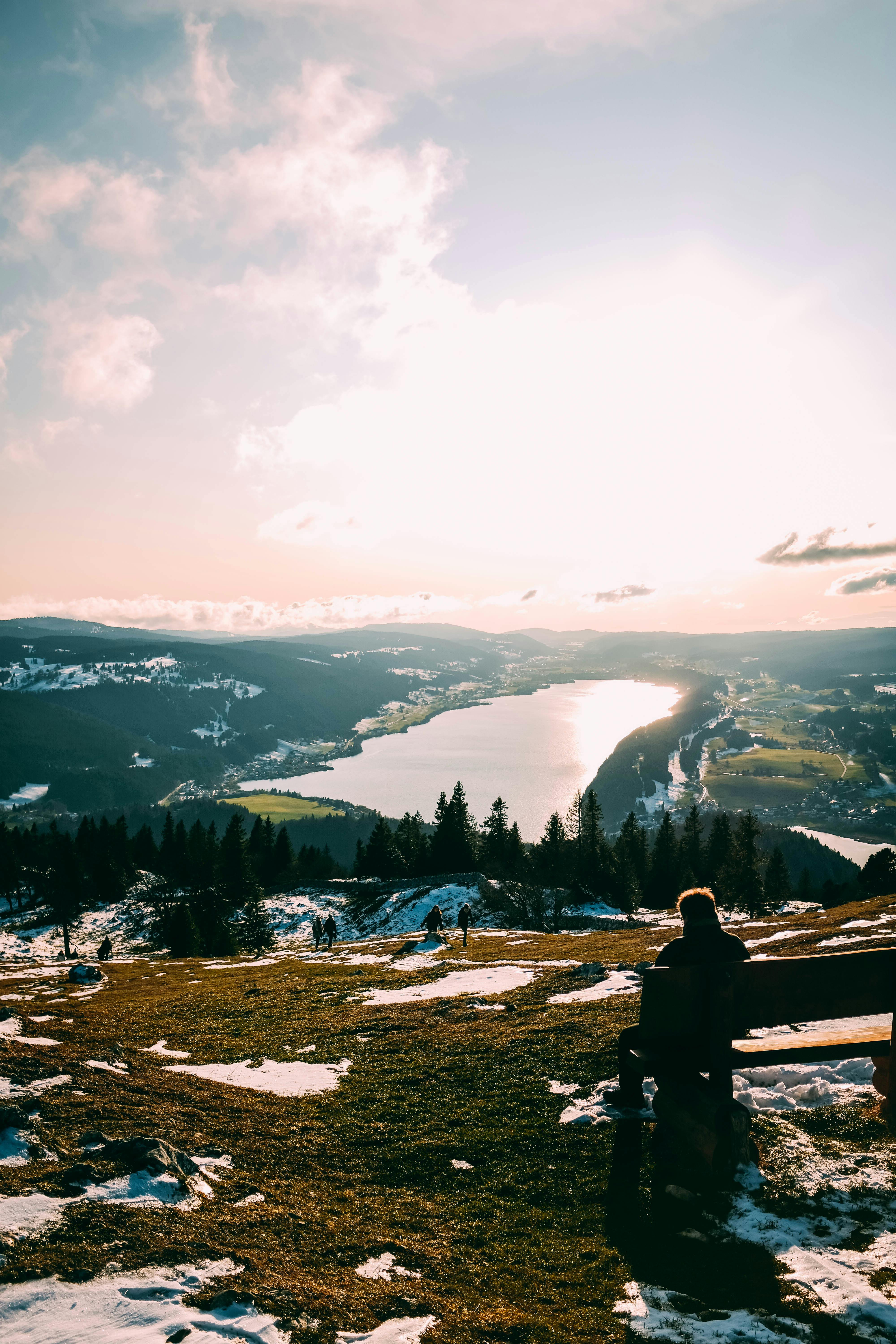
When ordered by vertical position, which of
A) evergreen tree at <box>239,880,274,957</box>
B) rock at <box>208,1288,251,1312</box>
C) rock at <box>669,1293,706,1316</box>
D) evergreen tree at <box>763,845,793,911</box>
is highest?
rock at <box>208,1288,251,1312</box>

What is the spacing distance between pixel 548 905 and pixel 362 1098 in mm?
58772

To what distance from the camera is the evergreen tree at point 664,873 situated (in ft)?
250

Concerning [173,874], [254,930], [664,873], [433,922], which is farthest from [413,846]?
[433,922]

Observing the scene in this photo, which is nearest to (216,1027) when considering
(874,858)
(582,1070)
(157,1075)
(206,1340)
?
(157,1075)

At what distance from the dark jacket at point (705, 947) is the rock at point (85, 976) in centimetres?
4188

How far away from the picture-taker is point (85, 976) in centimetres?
3859

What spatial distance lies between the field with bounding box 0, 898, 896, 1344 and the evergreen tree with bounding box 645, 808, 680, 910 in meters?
67.6

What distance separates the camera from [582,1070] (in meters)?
10.7

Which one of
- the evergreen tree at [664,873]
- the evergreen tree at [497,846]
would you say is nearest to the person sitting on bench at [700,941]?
the evergreen tree at [664,873]

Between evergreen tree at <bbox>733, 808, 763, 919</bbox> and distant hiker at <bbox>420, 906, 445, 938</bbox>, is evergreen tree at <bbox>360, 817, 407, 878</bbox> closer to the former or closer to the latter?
evergreen tree at <bbox>733, 808, 763, 919</bbox>

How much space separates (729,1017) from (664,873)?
7890cm

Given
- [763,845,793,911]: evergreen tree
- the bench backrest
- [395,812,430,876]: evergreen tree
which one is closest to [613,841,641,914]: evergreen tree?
[763,845,793,911]: evergreen tree

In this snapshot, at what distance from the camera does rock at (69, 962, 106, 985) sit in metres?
37.7

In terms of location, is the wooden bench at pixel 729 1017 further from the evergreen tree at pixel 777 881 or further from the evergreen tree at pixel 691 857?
the evergreen tree at pixel 691 857
